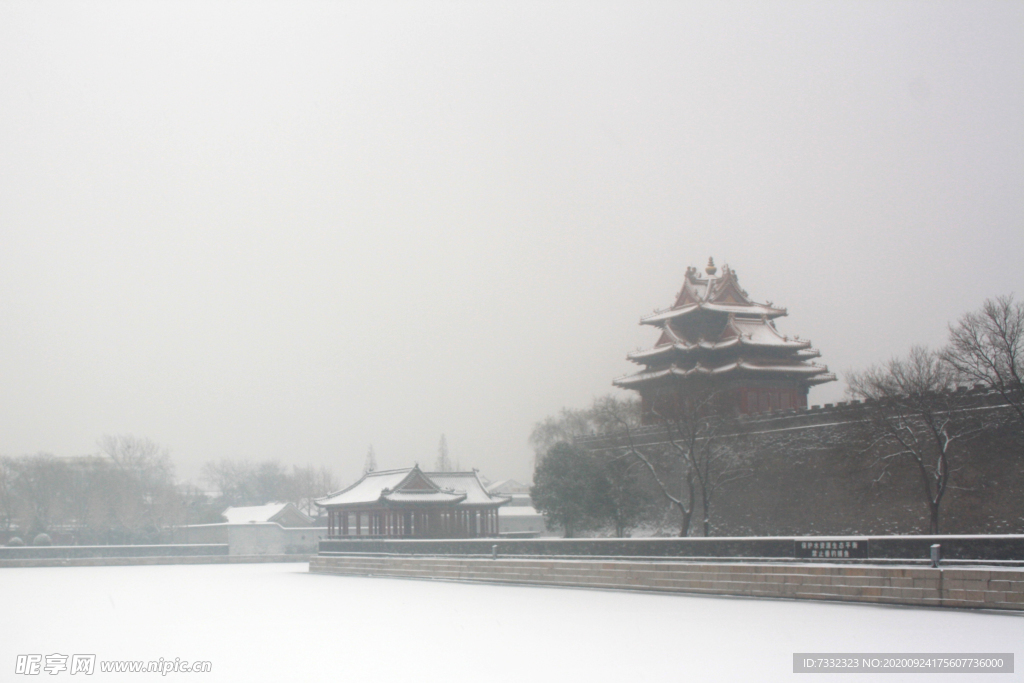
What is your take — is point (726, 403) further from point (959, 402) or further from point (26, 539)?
point (26, 539)

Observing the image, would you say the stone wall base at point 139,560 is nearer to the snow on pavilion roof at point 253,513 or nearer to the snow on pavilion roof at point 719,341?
the snow on pavilion roof at point 253,513

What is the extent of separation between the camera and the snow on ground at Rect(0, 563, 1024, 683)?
10.3m

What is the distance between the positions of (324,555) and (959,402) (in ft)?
65.7

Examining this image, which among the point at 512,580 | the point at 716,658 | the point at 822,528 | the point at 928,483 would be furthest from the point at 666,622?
the point at 822,528

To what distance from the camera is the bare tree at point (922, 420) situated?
80.8 feet

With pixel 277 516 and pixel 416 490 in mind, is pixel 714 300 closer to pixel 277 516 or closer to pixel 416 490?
pixel 416 490

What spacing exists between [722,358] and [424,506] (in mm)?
11937

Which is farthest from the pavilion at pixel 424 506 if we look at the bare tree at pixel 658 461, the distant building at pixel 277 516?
the distant building at pixel 277 516

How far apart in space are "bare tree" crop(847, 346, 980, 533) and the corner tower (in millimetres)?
6853

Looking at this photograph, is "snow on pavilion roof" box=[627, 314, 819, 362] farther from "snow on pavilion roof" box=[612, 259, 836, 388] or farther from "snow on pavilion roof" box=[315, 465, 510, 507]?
"snow on pavilion roof" box=[315, 465, 510, 507]

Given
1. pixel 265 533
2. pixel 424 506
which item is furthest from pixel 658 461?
pixel 265 533

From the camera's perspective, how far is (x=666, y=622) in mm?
13906

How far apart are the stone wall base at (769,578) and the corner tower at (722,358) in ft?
31.3

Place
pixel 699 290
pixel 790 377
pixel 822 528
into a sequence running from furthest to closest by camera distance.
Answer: pixel 699 290
pixel 790 377
pixel 822 528
